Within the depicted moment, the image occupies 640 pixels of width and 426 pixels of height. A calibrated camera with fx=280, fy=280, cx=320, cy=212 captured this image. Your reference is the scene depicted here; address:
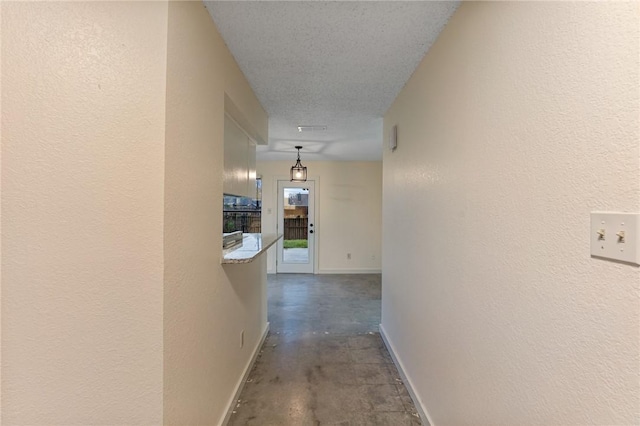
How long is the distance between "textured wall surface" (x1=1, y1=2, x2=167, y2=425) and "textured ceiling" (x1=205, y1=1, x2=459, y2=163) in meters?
0.59

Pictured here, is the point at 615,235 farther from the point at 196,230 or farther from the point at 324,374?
the point at 324,374

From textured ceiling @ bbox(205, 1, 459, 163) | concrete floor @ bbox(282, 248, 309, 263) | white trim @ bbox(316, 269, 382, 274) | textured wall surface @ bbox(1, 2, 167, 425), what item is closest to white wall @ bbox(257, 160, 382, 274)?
white trim @ bbox(316, 269, 382, 274)

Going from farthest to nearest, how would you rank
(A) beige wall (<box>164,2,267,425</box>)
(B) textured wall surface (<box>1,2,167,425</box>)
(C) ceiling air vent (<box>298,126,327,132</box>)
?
(C) ceiling air vent (<box>298,126,327,132</box>), (A) beige wall (<box>164,2,267,425</box>), (B) textured wall surface (<box>1,2,167,425</box>)

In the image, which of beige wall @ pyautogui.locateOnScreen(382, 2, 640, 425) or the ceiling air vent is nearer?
beige wall @ pyautogui.locateOnScreen(382, 2, 640, 425)

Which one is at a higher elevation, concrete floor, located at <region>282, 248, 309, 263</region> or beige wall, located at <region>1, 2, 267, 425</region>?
beige wall, located at <region>1, 2, 267, 425</region>

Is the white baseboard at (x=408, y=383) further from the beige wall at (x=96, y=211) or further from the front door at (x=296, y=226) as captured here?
the front door at (x=296, y=226)

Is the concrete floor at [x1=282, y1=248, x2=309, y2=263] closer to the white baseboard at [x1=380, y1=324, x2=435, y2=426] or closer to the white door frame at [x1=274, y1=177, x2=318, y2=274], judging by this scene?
the white door frame at [x1=274, y1=177, x2=318, y2=274]

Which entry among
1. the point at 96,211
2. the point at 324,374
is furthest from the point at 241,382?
the point at 96,211

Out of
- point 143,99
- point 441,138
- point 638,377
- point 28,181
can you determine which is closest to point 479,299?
point 638,377

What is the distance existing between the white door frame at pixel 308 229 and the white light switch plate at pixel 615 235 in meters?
5.15

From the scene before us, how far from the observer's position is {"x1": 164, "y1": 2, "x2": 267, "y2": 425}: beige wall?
1.07 meters

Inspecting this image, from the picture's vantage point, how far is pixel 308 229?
5812 mm

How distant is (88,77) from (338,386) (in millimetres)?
2317

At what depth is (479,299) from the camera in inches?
45.3
